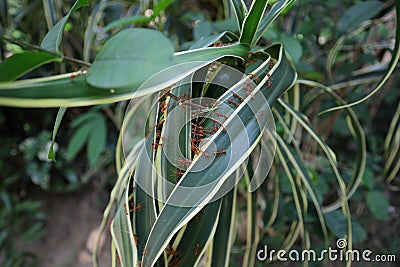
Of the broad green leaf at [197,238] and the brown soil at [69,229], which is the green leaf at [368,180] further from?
the brown soil at [69,229]

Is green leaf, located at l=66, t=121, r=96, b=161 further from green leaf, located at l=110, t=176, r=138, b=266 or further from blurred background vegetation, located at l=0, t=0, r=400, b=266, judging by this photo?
green leaf, located at l=110, t=176, r=138, b=266

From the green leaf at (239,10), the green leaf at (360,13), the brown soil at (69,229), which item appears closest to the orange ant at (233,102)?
the green leaf at (239,10)

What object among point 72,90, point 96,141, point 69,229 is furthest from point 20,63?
point 69,229

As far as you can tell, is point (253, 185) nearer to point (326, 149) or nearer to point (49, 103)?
point (326, 149)

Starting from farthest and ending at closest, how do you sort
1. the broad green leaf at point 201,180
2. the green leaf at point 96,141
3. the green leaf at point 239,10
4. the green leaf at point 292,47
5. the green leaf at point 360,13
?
the green leaf at point 96,141 → the green leaf at point 360,13 → the green leaf at point 292,47 → the green leaf at point 239,10 → the broad green leaf at point 201,180

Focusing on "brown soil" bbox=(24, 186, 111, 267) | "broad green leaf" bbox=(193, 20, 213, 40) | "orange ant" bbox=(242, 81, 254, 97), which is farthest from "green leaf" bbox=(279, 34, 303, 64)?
"brown soil" bbox=(24, 186, 111, 267)

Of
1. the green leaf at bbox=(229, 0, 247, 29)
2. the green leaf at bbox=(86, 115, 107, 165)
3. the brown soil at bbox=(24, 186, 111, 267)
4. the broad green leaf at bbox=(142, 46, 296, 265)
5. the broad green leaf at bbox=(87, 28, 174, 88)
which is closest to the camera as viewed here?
the broad green leaf at bbox=(87, 28, 174, 88)
